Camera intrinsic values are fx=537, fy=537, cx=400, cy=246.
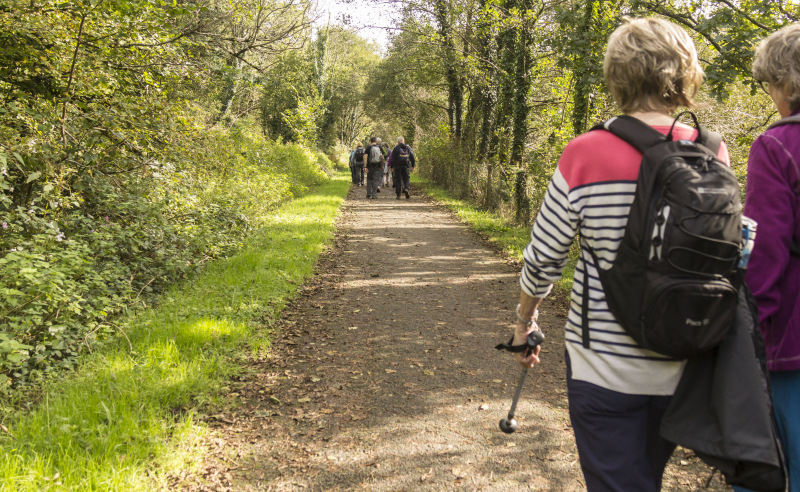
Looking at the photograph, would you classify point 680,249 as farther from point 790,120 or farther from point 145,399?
point 145,399

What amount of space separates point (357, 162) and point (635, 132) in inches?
943

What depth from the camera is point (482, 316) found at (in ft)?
21.3

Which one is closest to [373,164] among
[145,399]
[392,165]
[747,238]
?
[392,165]

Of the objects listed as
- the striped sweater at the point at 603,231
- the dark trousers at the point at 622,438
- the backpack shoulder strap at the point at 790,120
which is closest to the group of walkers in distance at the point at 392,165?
the backpack shoulder strap at the point at 790,120

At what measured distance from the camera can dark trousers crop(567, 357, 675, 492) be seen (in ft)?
5.60

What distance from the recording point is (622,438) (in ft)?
5.61

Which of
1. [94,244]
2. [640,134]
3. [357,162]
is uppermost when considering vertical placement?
[357,162]

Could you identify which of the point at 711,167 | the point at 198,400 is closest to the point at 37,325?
the point at 198,400

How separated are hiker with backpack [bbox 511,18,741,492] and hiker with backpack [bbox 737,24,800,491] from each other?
20 centimetres

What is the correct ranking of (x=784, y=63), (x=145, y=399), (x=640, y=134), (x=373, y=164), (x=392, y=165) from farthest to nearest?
(x=373, y=164) → (x=392, y=165) → (x=145, y=399) → (x=784, y=63) → (x=640, y=134)

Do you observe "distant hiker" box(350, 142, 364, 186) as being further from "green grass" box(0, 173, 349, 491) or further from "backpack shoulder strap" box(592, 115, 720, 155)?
"backpack shoulder strap" box(592, 115, 720, 155)

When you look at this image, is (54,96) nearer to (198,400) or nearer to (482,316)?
(198,400)

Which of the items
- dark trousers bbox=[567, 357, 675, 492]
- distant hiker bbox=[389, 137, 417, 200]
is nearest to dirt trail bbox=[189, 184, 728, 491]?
dark trousers bbox=[567, 357, 675, 492]

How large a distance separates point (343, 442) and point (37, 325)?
2973 mm
